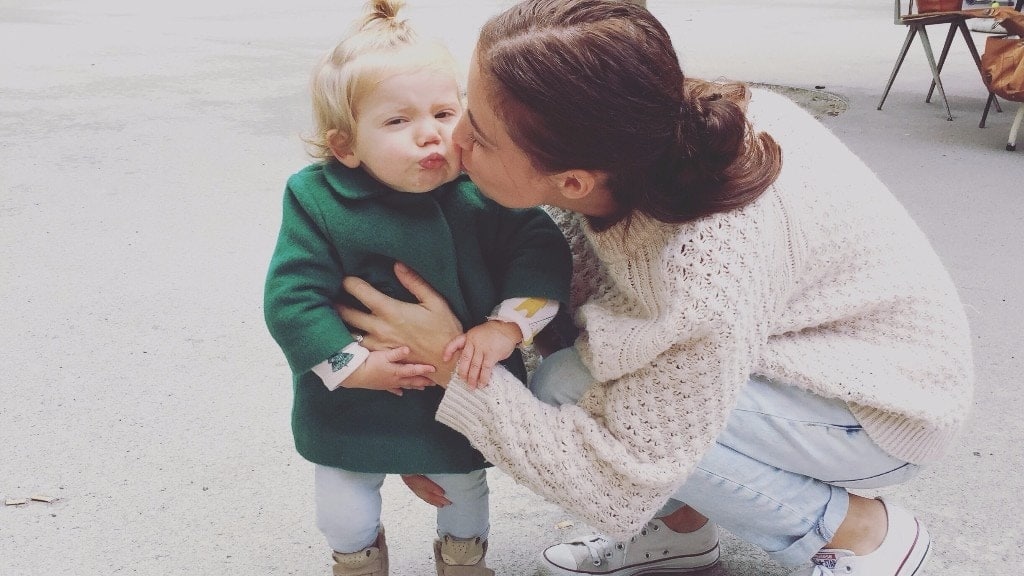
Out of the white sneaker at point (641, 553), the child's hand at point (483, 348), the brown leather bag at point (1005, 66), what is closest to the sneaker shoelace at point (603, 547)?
the white sneaker at point (641, 553)

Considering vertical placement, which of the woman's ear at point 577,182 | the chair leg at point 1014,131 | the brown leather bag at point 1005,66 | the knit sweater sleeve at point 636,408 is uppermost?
the woman's ear at point 577,182

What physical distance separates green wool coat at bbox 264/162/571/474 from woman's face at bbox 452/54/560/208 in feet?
0.34

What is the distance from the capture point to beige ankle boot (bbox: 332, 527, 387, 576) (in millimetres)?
1622

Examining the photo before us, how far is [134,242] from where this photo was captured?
3502mm

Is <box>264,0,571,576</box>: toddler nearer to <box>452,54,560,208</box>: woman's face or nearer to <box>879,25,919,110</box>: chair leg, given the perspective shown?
<box>452,54,560,208</box>: woman's face

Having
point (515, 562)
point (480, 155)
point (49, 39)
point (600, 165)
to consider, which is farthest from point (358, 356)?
point (49, 39)

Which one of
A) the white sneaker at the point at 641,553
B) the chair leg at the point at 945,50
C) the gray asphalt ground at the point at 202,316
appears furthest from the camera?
the chair leg at the point at 945,50

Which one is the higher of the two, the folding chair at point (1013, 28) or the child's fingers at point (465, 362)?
the child's fingers at point (465, 362)

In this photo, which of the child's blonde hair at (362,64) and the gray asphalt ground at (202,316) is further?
the gray asphalt ground at (202,316)

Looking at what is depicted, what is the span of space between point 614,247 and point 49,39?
764cm

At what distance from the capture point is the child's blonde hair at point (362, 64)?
1438mm

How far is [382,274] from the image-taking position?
154 centimetres

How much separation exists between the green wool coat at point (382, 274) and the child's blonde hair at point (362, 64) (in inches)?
3.1

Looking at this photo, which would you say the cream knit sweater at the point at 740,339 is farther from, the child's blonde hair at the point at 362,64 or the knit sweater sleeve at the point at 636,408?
the child's blonde hair at the point at 362,64
